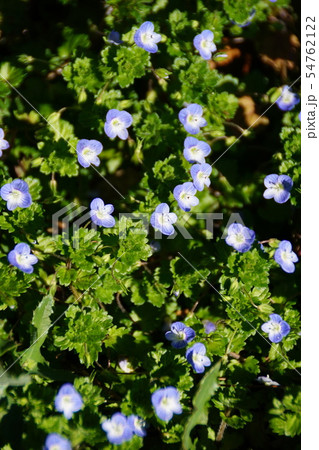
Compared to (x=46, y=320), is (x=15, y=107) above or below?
above

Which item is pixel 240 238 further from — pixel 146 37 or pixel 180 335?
pixel 146 37

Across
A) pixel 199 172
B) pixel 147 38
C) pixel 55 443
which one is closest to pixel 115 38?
pixel 147 38

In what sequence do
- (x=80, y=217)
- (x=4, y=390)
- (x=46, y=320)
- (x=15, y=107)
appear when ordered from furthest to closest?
(x=15, y=107) < (x=80, y=217) < (x=46, y=320) < (x=4, y=390)

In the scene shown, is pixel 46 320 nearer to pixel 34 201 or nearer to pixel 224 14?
pixel 34 201

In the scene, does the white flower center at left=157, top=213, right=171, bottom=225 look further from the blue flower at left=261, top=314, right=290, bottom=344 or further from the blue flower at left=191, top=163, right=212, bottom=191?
the blue flower at left=261, top=314, right=290, bottom=344

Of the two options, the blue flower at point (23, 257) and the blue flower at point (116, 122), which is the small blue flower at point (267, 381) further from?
the blue flower at point (116, 122)

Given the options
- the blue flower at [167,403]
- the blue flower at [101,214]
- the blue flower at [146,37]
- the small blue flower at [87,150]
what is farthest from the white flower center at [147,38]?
the blue flower at [167,403]
